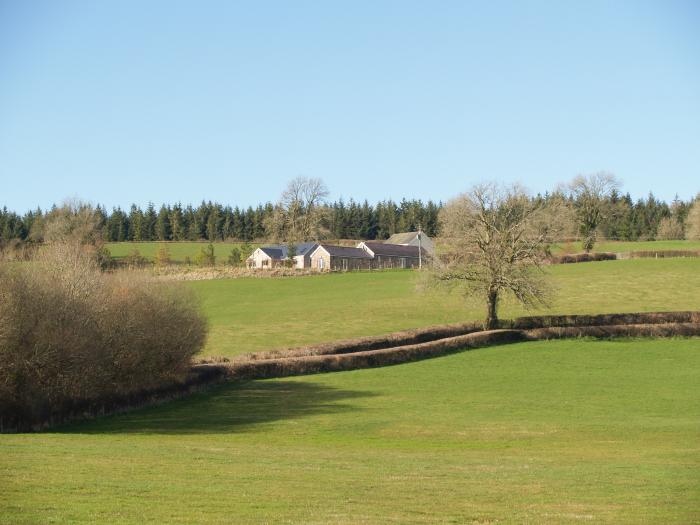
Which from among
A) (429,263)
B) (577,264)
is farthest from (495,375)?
(577,264)

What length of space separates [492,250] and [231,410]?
2919cm

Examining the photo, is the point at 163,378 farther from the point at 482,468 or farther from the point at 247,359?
the point at 482,468

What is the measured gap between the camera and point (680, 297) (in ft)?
220

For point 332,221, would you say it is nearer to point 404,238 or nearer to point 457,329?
point 404,238

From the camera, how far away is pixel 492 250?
56.7 m

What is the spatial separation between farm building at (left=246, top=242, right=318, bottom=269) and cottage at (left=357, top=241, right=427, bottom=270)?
38.0ft

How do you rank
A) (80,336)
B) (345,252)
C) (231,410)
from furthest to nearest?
(345,252) → (231,410) → (80,336)

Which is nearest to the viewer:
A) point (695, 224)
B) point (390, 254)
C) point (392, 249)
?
point (695, 224)

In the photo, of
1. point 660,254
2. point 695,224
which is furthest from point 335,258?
point 695,224

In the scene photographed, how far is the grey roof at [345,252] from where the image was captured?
122m

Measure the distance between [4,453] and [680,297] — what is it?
61509 mm

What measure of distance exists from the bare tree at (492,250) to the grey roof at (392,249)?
72511 mm

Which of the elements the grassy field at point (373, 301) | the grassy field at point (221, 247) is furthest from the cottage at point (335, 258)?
the grassy field at point (373, 301)

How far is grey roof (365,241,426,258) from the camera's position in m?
133
